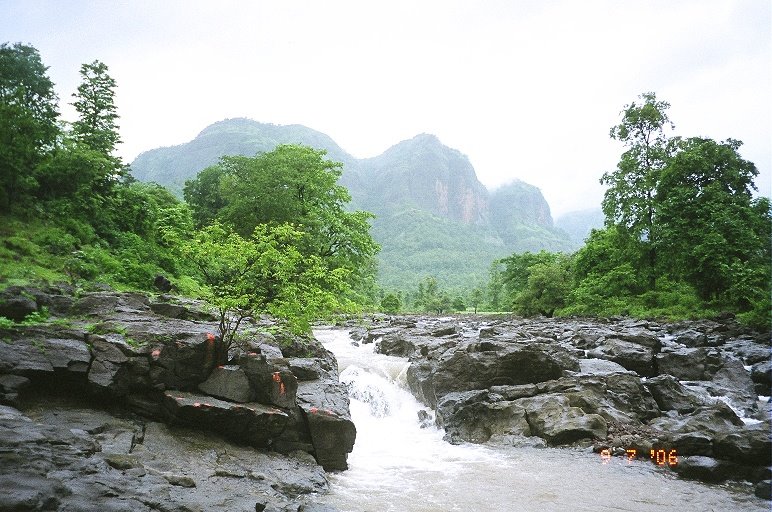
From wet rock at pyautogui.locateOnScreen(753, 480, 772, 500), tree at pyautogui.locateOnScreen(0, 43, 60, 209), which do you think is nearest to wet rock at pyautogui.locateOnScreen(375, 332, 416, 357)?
wet rock at pyautogui.locateOnScreen(753, 480, 772, 500)

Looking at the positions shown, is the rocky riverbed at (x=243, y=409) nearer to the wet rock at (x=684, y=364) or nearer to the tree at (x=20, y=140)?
the wet rock at (x=684, y=364)

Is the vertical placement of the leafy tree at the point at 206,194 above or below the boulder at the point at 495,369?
above

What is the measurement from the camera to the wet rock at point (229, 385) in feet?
30.4

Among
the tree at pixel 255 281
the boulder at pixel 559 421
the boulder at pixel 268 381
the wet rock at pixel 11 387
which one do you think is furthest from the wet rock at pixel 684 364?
the wet rock at pixel 11 387

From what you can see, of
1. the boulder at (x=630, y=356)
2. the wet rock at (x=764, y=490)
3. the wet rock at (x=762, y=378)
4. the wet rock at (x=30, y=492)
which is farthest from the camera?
the boulder at (x=630, y=356)

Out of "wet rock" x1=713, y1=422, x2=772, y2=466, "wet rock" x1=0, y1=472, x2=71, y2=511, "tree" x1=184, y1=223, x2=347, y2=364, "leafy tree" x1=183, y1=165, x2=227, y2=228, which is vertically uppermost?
"leafy tree" x1=183, y1=165, x2=227, y2=228

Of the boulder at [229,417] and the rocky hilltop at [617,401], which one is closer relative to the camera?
the boulder at [229,417]

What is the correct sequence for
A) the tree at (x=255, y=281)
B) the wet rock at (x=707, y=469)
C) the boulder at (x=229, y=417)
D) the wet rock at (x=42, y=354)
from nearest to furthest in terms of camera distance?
the wet rock at (x=42, y=354)
the boulder at (x=229, y=417)
the wet rock at (x=707, y=469)
the tree at (x=255, y=281)

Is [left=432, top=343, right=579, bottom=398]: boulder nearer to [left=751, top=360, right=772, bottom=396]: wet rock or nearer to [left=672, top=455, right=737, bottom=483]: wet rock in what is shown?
[left=672, top=455, right=737, bottom=483]: wet rock

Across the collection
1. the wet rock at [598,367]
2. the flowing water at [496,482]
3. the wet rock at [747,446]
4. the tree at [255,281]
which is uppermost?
the tree at [255,281]

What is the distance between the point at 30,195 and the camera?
19922 millimetres

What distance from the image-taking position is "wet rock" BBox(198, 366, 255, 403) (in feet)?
30.4

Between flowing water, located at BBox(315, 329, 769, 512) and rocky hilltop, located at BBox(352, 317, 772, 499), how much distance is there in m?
0.62

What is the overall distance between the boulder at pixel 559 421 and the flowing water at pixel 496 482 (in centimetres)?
55
